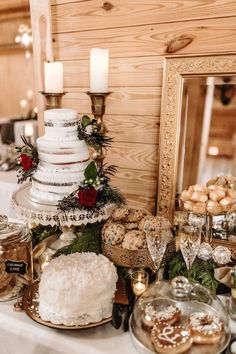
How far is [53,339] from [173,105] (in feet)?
3.16

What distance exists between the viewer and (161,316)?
79 centimetres

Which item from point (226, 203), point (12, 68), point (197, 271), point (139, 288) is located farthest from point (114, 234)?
point (12, 68)

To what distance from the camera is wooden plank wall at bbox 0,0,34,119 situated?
3847 millimetres

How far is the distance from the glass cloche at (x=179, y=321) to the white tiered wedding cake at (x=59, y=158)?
45 cm

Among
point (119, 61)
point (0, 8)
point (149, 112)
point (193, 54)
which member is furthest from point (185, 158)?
point (0, 8)

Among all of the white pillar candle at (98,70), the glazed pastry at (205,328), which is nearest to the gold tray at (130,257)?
the glazed pastry at (205,328)

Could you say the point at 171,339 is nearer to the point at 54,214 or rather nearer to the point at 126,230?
the point at 126,230

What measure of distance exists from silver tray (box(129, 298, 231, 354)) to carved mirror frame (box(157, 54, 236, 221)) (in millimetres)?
637

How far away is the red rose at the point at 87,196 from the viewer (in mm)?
1055

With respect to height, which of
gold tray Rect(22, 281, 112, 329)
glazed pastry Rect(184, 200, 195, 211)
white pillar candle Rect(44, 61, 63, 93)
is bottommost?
gold tray Rect(22, 281, 112, 329)

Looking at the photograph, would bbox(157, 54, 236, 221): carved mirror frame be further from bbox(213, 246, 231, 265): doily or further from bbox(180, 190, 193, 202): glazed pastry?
bbox(213, 246, 231, 265): doily

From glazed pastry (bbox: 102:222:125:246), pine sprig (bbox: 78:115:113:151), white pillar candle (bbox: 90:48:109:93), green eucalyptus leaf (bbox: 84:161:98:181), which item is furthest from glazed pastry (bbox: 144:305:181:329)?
white pillar candle (bbox: 90:48:109:93)

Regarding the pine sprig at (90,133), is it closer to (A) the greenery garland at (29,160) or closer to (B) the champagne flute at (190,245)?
(A) the greenery garland at (29,160)

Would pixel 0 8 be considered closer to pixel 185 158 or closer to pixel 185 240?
pixel 185 158
